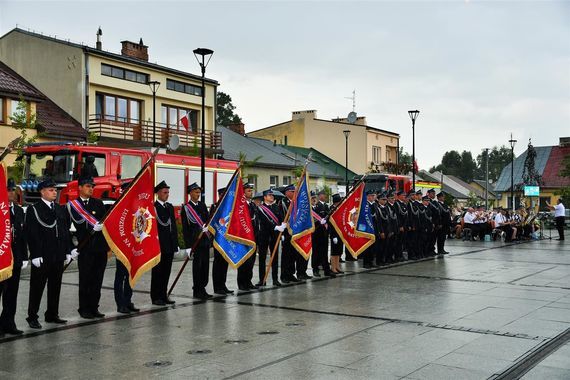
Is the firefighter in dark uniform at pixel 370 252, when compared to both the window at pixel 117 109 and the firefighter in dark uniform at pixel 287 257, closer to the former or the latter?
the firefighter in dark uniform at pixel 287 257

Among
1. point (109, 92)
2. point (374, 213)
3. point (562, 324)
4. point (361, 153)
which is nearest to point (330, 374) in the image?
point (562, 324)

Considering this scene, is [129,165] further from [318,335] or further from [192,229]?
[318,335]

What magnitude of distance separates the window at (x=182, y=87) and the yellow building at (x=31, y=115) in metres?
6.82

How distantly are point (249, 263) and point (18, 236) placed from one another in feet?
15.6

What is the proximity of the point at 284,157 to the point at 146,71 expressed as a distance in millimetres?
13535

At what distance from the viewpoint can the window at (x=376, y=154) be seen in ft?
192

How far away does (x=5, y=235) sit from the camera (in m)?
7.98

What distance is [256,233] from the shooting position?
1270 centimetres

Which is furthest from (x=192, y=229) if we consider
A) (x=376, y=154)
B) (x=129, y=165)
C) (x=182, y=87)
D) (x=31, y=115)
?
(x=376, y=154)

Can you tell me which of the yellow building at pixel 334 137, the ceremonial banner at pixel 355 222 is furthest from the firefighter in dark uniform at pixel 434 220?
the yellow building at pixel 334 137

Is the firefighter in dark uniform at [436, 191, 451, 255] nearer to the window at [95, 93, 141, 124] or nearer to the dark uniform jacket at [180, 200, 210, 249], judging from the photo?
the dark uniform jacket at [180, 200, 210, 249]

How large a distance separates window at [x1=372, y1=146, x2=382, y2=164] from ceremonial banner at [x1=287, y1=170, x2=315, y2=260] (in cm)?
4553

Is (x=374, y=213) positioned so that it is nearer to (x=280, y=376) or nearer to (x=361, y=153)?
(x=280, y=376)

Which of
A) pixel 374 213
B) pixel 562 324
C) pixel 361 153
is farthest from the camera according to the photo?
pixel 361 153
